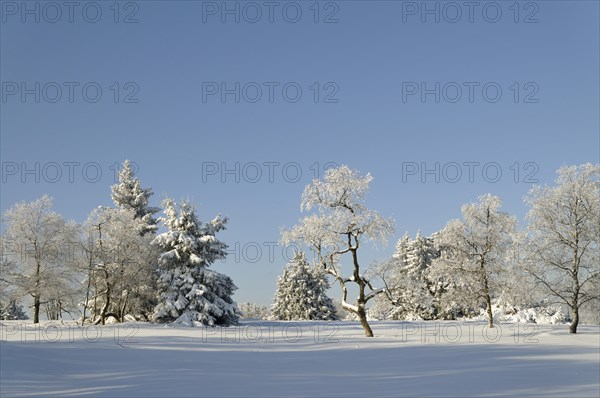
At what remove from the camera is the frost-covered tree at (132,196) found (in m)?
50.4

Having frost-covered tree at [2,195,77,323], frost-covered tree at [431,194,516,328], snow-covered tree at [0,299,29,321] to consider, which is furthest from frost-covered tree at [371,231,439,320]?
snow-covered tree at [0,299,29,321]

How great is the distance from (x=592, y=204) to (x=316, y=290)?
4484 cm

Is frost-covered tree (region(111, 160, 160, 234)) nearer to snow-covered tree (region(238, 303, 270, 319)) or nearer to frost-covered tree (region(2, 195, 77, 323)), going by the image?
frost-covered tree (region(2, 195, 77, 323))

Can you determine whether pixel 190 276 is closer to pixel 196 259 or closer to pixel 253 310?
pixel 196 259

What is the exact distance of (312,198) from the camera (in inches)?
1087

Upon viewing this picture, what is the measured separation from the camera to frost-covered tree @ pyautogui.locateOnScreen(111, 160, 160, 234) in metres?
50.4

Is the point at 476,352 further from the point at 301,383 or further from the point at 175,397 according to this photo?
the point at 175,397

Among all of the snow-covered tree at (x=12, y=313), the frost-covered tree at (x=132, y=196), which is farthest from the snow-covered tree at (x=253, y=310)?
the frost-covered tree at (x=132, y=196)

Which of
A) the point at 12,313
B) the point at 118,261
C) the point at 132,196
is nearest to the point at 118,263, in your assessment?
the point at 118,261

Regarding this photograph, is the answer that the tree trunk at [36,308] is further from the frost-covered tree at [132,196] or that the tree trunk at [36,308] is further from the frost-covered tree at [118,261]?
the frost-covered tree at [132,196]

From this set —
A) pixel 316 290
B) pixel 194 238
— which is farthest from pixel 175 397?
pixel 316 290

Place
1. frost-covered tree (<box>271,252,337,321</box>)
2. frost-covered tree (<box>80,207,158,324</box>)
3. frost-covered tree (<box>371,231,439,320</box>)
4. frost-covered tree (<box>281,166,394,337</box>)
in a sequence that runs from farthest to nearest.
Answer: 1. frost-covered tree (<box>271,252,337,321</box>)
2. frost-covered tree (<box>371,231,439,320</box>)
3. frost-covered tree (<box>80,207,158,324</box>)
4. frost-covered tree (<box>281,166,394,337</box>)

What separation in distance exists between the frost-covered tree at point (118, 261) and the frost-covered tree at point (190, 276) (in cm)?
139

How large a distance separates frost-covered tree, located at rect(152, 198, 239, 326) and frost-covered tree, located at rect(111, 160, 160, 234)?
22.5 feet
